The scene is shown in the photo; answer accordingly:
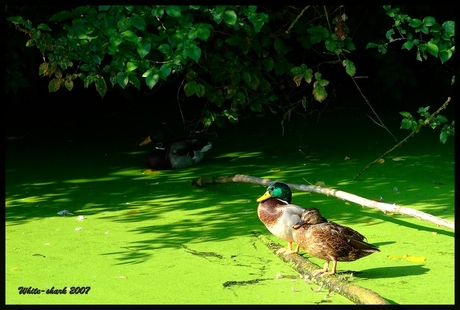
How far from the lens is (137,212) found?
5.56 meters

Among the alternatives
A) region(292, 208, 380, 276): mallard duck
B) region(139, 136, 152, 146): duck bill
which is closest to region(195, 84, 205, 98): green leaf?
region(139, 136, 152, 146): duck bill

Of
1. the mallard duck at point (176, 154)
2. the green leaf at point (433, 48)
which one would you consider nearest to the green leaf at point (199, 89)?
the mallard duck at point (176, 154)

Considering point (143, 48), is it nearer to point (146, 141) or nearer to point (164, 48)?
point (164, 48)

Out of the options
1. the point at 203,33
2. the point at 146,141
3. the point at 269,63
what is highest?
the point at 203,33

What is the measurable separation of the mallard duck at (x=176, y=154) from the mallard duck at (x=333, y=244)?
2.97 meters

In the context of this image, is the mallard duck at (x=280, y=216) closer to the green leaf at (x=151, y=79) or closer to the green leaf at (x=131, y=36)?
the green leaf at (x=151, y=79)

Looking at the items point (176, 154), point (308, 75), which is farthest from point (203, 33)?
point (176, 154)

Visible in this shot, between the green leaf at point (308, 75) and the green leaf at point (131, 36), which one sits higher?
the green leaf at point (131, 36)

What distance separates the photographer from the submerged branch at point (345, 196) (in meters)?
4.35

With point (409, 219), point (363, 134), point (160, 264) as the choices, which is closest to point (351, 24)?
point (363, 134)

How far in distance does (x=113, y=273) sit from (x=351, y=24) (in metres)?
5.33

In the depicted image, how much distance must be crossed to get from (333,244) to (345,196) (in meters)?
1.02

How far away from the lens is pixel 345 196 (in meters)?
4.95

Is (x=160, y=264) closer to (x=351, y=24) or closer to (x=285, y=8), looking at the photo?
(x=285, y=8)
